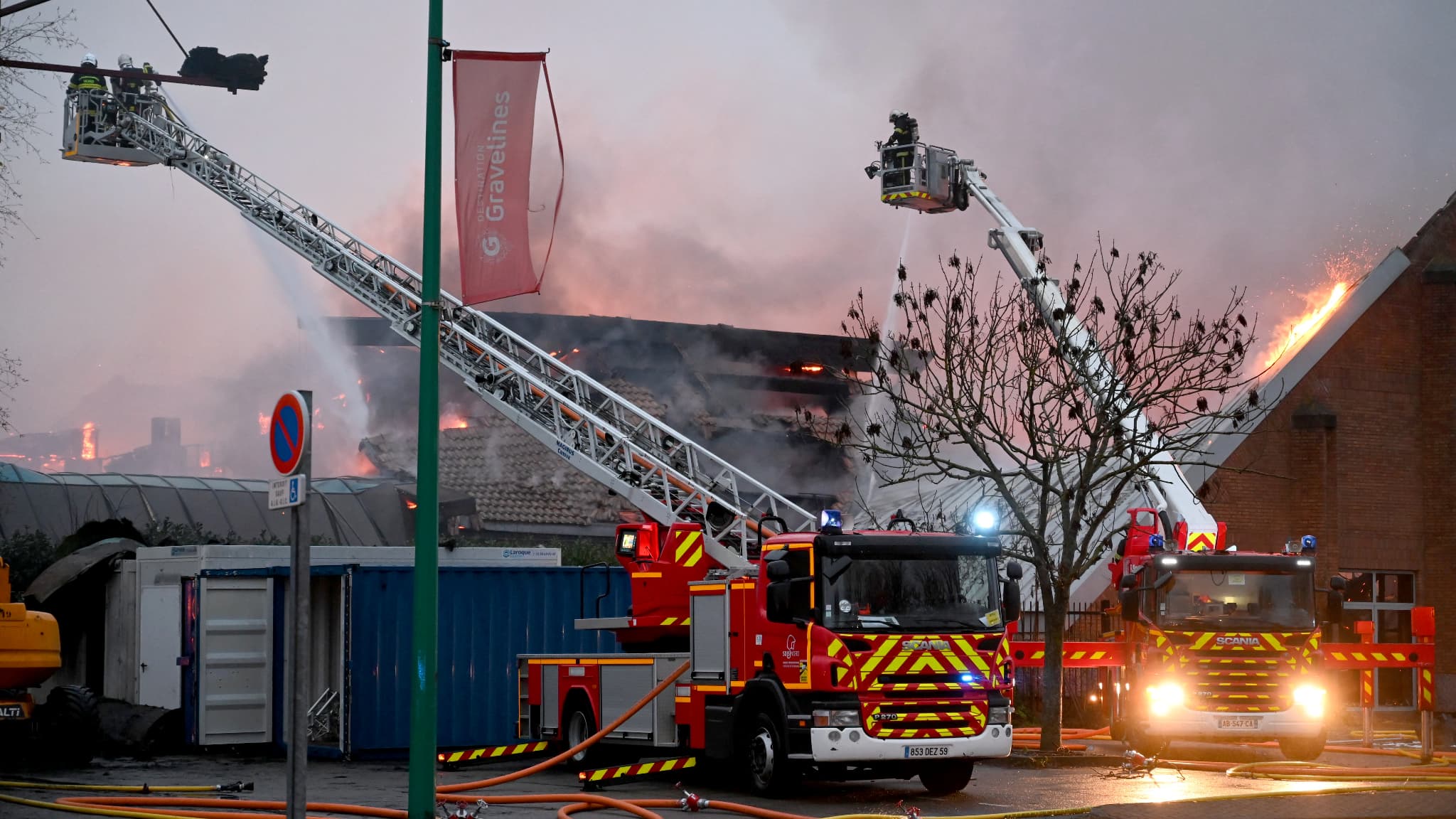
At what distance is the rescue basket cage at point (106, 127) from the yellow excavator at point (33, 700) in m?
18.2

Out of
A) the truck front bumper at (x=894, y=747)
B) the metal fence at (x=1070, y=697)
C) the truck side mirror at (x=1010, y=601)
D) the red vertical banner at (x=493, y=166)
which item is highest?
the red vertical banner at (x=493, y=166)

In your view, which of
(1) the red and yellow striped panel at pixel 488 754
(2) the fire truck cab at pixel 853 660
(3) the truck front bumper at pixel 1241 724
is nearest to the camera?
(2) the fire truck cab at pixel 853 660

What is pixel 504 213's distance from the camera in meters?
10.8

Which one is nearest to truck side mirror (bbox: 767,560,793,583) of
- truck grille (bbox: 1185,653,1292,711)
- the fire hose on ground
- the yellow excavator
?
the fire hose on ground

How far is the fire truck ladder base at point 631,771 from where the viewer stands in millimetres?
13883

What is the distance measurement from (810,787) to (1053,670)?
4568 millimetres

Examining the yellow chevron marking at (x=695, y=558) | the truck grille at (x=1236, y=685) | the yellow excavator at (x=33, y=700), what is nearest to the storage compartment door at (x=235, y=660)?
the yellow excavator at (x=33, y=700)

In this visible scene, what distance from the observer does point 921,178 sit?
28.0m

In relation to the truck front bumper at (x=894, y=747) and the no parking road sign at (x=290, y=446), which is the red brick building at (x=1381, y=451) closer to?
the truck front bumper at (x=894, y=747)

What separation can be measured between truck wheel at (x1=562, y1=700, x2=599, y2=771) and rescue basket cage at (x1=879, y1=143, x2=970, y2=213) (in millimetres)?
14101

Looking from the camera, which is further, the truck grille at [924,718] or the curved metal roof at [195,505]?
the curved metal roof at [195,505]

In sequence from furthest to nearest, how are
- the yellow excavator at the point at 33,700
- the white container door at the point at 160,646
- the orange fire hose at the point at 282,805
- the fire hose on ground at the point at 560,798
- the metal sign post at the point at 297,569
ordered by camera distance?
1. the white container door at the point at 160,646
2. the yellow excavator at the point at 33,700
3. the fire hose on ground at the point at 560,798
4. the orange fire hose at the point at 282,805
5. the metal sign post at the point at 297,569

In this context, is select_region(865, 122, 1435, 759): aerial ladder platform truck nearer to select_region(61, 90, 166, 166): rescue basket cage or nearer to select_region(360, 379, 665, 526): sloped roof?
select_region(61, 90, 166, 166): rescue basket cage

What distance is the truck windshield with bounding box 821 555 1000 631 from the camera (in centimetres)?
1335
